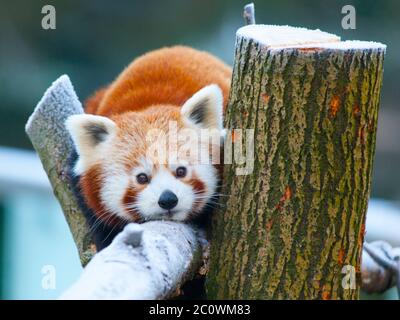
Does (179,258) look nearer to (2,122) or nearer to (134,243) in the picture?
(134,243)

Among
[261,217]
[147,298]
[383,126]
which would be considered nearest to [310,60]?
[261,217]

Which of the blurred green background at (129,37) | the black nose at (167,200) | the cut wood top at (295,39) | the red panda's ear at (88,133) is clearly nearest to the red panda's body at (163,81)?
the red panda's ear at (88,133)

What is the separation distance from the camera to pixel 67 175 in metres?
3.12

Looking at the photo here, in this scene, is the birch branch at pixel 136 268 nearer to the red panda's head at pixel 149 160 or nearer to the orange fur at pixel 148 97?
the red panda's head at pixel 149 160

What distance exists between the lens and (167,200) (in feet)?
8.59

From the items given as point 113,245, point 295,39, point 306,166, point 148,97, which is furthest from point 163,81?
point 113,245

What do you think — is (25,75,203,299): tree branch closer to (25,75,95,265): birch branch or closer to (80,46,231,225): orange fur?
(25,75,95,265): birch branch

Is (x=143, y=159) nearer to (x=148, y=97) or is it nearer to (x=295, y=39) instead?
(x=148, y=97)

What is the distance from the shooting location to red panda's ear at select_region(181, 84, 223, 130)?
283 centimetres

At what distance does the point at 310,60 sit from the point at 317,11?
24.4ft

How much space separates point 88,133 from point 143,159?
0.96ft

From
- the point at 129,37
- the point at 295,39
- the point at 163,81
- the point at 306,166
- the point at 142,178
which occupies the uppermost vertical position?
the point at 295,39

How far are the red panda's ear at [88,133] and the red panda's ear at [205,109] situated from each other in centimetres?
31

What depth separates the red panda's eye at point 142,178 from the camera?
2721 mm
